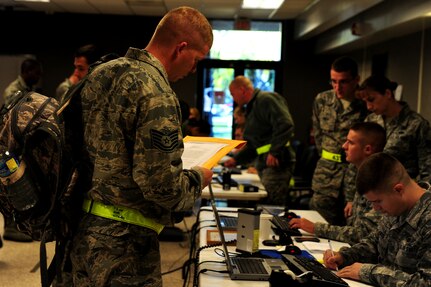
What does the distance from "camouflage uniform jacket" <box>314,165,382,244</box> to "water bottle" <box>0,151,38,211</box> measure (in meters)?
1.65

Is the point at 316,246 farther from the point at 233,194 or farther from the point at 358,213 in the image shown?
the point at 233,194

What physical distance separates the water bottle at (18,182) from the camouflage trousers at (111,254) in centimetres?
19

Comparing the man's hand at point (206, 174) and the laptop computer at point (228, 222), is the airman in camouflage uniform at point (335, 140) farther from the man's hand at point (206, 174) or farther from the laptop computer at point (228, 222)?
the man's hand at point (206, 174)

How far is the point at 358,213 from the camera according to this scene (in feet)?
9.18

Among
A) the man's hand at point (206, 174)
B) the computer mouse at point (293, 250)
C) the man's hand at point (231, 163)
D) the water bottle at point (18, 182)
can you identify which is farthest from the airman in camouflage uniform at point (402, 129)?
the water bottle at point (18, 182)

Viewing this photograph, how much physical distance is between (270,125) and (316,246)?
240 centimetres

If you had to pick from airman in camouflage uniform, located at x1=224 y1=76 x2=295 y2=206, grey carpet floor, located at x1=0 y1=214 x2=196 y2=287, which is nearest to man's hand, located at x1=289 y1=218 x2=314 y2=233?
grey carpet floor, located at x1=0 y1=214 x2=196 y2=287

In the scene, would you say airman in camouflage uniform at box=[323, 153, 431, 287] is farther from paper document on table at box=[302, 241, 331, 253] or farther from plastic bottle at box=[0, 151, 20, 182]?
plastic bottle at box=[0, 151, 20, 182]

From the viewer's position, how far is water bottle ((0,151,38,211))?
1.58 m

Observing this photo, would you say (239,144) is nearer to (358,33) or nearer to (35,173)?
(35,173)

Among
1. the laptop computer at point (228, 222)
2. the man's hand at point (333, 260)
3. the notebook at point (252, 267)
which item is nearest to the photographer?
the notebook at point (252, 267)

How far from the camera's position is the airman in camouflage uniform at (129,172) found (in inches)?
61.5

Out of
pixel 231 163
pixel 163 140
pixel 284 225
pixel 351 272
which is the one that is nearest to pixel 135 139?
pixel 163 140

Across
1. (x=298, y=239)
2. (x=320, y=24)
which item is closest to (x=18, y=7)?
(x=320, y=24)
